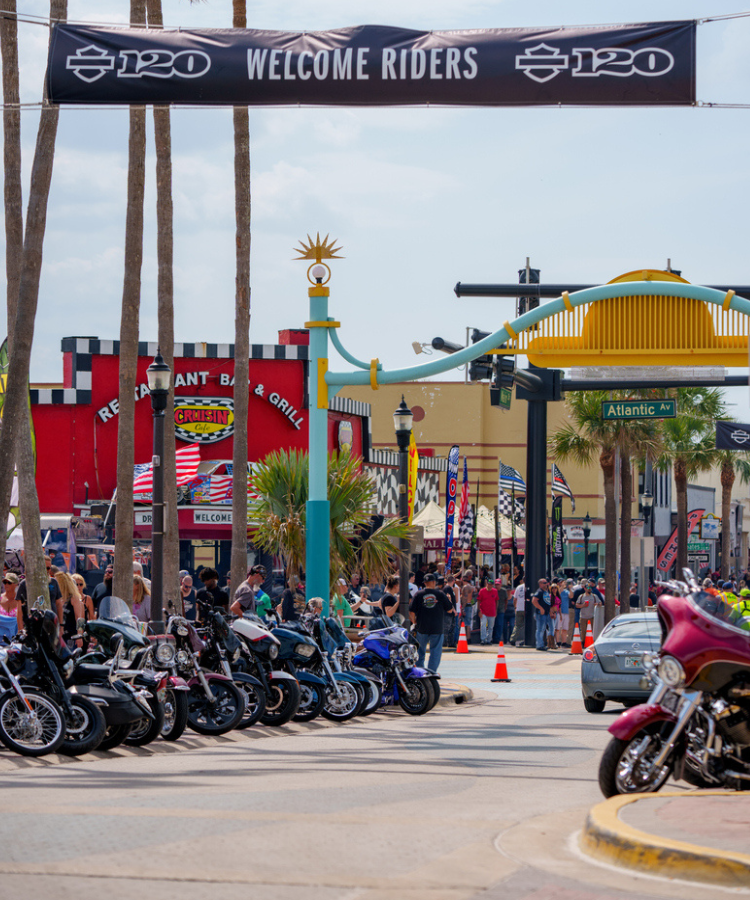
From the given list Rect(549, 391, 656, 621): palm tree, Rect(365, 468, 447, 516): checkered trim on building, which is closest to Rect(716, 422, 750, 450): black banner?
Rect(549, 391, 656, 621): palm tree

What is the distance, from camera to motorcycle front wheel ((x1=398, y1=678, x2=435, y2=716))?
18.0 m

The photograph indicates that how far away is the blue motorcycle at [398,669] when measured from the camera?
17.7m

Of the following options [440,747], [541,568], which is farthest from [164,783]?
[541,568]

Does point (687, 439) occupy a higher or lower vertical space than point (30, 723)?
higher

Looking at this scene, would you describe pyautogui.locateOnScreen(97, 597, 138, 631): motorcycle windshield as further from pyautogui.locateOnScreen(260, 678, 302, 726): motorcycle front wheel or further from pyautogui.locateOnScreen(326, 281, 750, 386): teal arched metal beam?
pyautogui.locateOnScreen(326, 281, 750, 386): teal arched metal beam

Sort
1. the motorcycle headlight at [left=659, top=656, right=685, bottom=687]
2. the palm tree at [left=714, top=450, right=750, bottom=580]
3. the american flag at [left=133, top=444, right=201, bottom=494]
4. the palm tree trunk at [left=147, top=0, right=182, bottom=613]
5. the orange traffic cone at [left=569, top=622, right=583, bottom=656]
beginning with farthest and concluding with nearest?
1. the palm tree at [left=714, top=450, right=750, bottom=580]
2. the american flag at [left=133, top=444, right=201, bottom=494]
3. the orange traffic cone at [left=569, top=622, right=583, bottom=656]
4. the palm tree trunk at [left=147, top=0, right=182, bottom=613]
5. the motorcycle headlight at [left=659, top=656, right=685, bottom=687]

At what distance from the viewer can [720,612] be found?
9.38 m

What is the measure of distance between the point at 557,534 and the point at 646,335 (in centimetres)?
3684

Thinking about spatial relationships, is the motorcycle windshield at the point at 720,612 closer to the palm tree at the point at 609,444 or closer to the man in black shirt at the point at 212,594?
the man in black shirt at the point at 212,594

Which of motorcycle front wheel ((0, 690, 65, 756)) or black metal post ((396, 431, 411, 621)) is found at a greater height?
black metal post ((396, 431, 411, 621))

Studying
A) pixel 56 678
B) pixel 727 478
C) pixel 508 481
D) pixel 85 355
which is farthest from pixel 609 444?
pixel 56 678

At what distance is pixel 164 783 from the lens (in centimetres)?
1055

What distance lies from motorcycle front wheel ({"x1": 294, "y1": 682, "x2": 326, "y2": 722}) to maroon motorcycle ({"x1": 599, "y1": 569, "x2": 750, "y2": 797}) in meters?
7.30

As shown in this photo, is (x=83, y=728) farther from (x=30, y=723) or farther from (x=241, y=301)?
(x=241, y=301)
